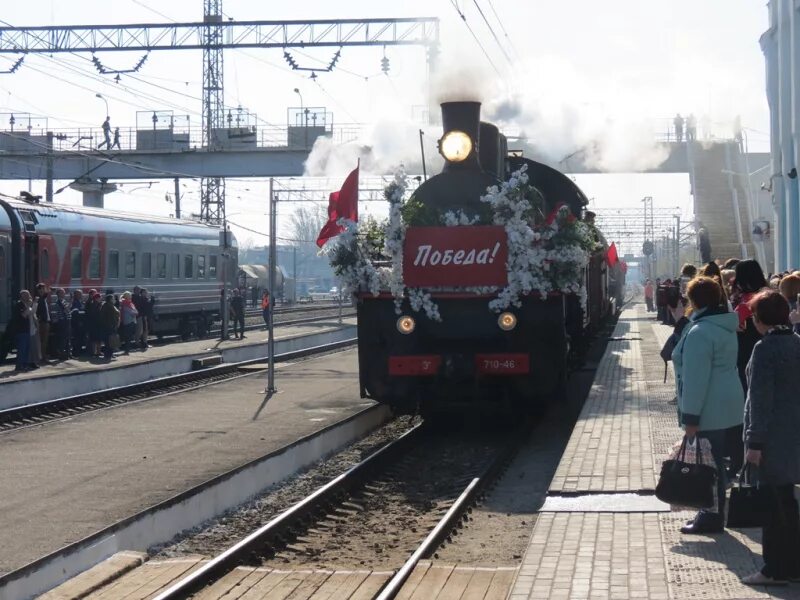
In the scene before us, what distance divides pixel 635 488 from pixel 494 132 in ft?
21.6

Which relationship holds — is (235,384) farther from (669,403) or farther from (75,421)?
(669,403)

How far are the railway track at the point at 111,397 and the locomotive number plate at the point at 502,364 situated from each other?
6.20 meters

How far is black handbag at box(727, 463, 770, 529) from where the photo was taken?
6496mm

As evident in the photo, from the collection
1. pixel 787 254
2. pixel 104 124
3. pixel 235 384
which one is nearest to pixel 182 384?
pixel 235 384

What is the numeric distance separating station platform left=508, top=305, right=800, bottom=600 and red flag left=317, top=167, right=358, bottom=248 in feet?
14.1

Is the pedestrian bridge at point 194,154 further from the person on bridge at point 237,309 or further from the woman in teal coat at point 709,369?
the woman in teal coat at point 709,369

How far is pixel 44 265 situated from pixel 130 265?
4841mm

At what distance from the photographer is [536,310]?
1342cm

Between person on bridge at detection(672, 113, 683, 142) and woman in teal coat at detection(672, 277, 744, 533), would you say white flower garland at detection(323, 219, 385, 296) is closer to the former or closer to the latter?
woman in teal coat at detection(672, 277, 744, 533)

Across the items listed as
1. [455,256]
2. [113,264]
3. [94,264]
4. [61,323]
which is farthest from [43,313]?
[455,256]

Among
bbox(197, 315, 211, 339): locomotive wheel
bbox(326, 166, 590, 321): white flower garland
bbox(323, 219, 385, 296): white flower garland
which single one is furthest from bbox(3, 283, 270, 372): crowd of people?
bbox(326, 166, 590, 321): white flower garland

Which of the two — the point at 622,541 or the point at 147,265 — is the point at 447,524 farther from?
the point at 147,265

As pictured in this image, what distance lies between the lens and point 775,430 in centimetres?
645

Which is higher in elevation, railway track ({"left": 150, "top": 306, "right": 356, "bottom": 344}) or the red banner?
the red banner
